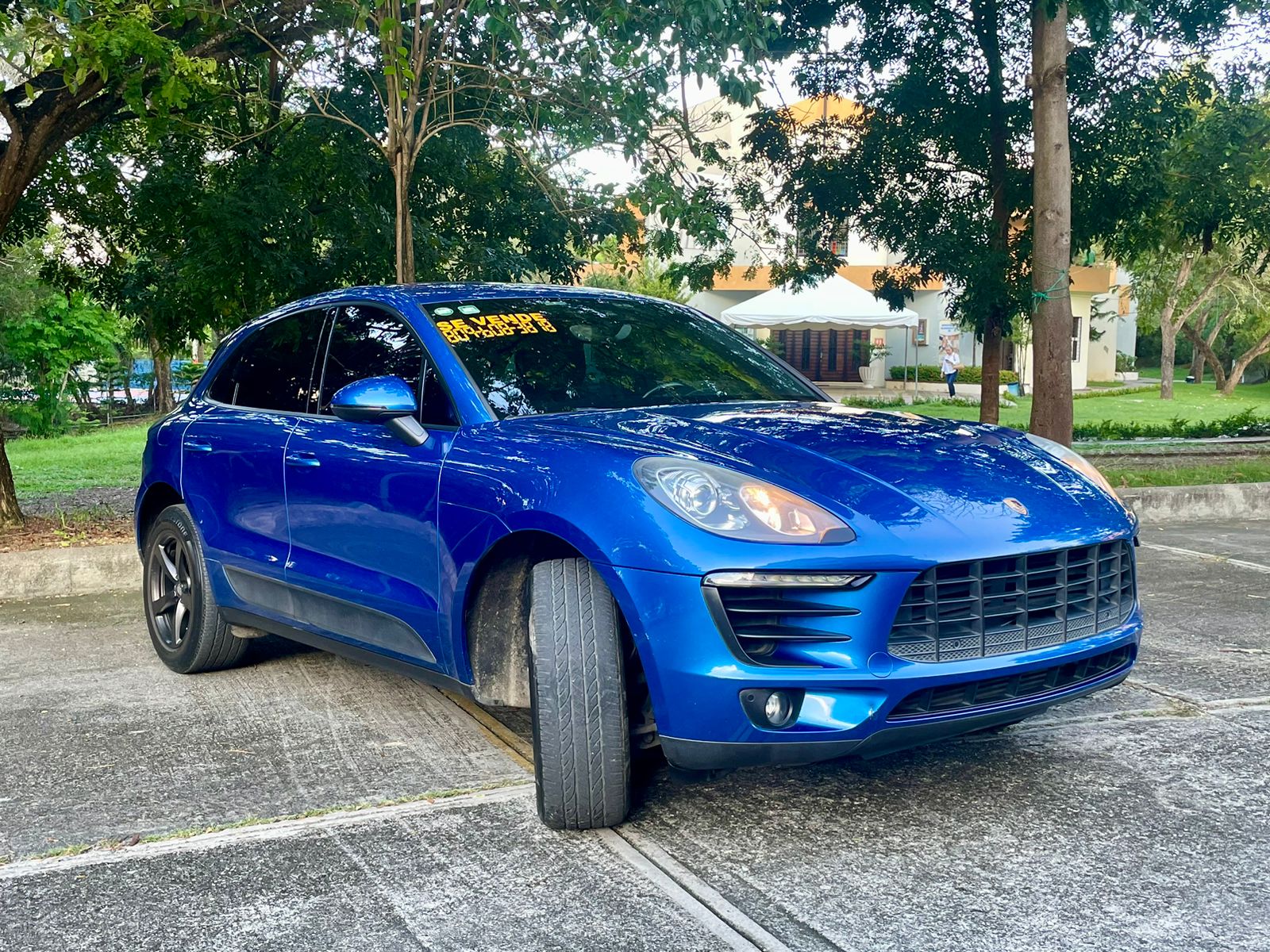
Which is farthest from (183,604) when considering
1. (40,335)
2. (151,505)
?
(40,335)

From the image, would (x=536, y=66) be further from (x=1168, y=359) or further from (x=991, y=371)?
(x=1168, y=359)

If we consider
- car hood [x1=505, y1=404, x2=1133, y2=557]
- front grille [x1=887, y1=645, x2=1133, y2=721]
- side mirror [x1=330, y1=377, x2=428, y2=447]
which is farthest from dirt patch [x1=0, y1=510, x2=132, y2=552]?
front grille [x1=887, y1=645, x2=1133, y2=721]

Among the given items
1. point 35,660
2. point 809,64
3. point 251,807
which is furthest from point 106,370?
point 251,807

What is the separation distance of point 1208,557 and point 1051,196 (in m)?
3.24

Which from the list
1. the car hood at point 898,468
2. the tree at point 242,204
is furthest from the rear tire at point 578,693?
the tree at point 242,204

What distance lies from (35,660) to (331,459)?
7.76 feet

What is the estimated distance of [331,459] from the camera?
4453mm

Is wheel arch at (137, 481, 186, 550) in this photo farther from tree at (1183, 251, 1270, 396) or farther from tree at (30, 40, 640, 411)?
tree at (1183, 251, 1270, 396)

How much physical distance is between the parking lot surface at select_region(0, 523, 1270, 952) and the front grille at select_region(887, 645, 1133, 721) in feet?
1.29

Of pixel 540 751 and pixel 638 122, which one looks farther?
pixel 638 122

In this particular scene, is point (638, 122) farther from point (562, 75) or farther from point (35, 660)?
point (35, 660)

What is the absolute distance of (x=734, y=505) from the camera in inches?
131

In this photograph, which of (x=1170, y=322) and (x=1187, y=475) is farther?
(x=1170, y=322)

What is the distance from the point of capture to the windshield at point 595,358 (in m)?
4.21
